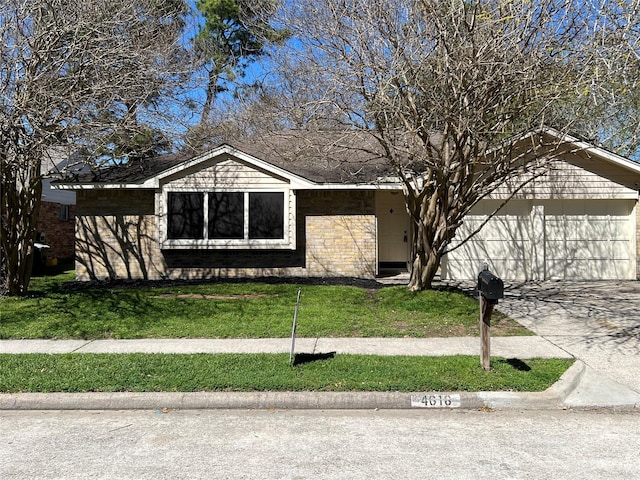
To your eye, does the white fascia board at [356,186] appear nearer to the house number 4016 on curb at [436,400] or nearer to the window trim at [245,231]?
the window trim at [245,231]

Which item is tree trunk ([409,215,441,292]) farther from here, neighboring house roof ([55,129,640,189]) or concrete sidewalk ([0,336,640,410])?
concrete sidewalk ([0,336,640,410])

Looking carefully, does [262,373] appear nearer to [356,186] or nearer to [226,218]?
[356,186]

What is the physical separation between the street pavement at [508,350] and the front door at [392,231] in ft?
14.2

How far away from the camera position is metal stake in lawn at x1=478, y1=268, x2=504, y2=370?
6129 mm

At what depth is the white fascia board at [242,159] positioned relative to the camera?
1448 cm

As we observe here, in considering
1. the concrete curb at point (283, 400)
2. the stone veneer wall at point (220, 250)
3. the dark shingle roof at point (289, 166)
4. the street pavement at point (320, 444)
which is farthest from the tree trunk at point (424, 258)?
Answer: the street pavement at point (320, 444)

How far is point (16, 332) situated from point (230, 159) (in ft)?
23.9

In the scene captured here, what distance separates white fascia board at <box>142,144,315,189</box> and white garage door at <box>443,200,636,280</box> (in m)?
4.60

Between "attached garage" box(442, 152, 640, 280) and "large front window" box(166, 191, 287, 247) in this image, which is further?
"attached garage" box(442, 152, 640, 280)

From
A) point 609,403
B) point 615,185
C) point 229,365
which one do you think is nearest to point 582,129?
point 615,185

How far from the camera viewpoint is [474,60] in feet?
29.5

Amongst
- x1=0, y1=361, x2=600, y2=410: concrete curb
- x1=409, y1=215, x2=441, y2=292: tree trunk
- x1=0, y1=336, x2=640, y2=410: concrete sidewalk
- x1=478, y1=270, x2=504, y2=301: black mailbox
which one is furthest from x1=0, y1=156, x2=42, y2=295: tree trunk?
x1=478, y1=270, x2=504, y2=301: black mailbox

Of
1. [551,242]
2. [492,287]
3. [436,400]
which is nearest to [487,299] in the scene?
[492,287]

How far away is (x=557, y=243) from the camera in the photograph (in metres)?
15.0
